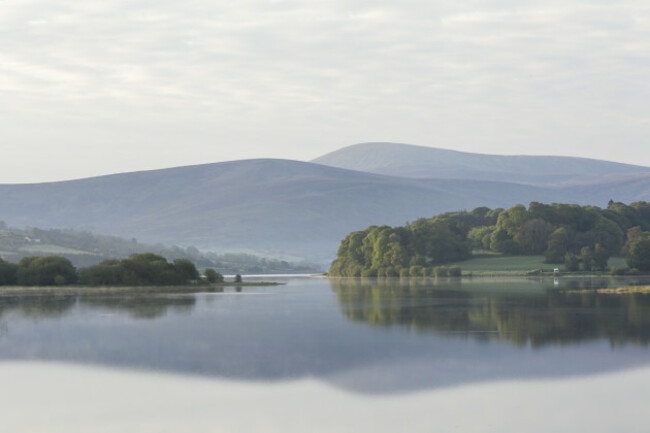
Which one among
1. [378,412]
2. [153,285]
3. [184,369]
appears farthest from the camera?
[153,285]

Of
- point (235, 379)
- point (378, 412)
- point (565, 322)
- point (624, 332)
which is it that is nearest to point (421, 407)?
point (378, 412)

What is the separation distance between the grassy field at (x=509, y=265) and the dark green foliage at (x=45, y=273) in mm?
89055

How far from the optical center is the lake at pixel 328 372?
26078 millimetres

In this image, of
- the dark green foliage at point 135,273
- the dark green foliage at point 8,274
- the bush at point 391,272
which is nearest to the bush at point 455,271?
the bush at point 391,272

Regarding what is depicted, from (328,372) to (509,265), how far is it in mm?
155933

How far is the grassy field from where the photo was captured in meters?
178

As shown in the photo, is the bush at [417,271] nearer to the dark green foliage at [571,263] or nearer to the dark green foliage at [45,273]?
the dark green foliage at [571,263]

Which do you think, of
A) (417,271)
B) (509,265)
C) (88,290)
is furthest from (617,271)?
(88,290)

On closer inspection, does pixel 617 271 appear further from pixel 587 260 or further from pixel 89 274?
pixel 89 274

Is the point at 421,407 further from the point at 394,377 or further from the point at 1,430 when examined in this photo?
the point at 1,430

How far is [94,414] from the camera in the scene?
2716 centimetres

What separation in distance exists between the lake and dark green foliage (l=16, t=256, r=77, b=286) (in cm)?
5242

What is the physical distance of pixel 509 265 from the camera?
18625 centimetres

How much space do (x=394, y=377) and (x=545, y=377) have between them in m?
5.28
